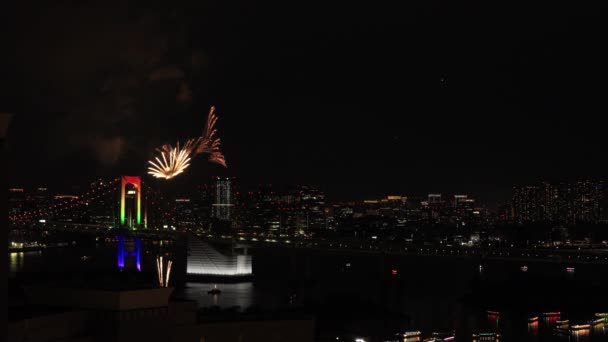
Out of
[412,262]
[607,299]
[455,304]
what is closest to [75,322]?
[455,304]

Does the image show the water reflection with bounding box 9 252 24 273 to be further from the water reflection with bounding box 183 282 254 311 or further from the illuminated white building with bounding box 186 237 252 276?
the water reflection with bounding box 183 282 254 311

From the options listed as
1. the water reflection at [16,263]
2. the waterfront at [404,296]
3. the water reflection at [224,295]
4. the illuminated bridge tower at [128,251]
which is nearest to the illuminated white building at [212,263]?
the waterfront at [404,296]

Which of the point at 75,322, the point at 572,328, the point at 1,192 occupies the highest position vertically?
the point at 1,192

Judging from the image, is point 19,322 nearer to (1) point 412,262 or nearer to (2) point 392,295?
(2) point 392,295

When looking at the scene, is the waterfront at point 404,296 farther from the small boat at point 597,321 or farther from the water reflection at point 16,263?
the small boat at point 597,321

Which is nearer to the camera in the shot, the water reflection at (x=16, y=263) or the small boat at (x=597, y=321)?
the small boat at (x=597, y=321)

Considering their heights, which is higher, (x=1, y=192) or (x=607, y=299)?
(x=1, y=192)

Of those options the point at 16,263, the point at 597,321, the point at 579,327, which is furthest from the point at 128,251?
the point at 579,327

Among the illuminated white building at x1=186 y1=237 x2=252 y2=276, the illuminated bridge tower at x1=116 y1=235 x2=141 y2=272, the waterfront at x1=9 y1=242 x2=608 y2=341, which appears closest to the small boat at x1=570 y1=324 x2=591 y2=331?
the waterfront at x1=9 y1=242 x2=608 y2=341
